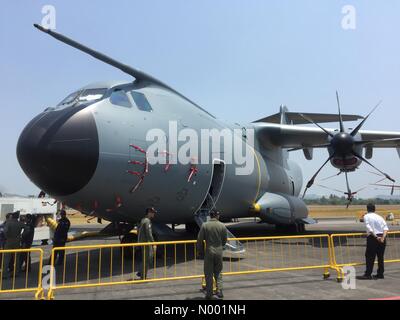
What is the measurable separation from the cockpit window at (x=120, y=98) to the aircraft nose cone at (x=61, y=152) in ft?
2.94

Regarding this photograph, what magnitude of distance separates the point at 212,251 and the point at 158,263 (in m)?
3.80

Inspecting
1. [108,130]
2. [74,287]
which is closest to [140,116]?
[108,130]

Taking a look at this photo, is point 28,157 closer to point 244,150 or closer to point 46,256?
point 46,256

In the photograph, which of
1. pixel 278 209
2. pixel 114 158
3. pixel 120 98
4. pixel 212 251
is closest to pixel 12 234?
pixel 114 158

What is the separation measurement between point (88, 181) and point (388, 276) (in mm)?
6938

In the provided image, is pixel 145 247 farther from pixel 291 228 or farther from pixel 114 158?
pixel 291 228

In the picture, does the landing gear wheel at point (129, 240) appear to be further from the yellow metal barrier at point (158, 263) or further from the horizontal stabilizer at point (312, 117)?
the horizontal stabilizer at point (312, 117)

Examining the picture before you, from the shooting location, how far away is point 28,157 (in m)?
7.18

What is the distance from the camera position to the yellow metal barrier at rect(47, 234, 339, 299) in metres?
7.55

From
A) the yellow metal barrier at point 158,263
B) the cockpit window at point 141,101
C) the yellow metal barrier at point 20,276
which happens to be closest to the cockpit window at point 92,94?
the cockpit window at point 141,101

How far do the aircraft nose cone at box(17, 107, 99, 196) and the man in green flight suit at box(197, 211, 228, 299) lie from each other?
2.67m

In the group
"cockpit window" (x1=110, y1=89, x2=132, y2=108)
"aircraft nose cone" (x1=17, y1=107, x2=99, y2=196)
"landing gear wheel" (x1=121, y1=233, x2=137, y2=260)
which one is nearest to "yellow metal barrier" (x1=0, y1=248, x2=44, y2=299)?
"aircraft nose cone" (x1=17, y1=107, x2=99, y2=196)

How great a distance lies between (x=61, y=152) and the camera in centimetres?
700

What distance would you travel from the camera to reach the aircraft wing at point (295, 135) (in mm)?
15016
